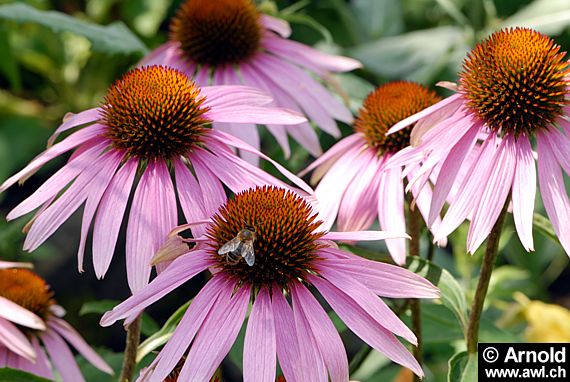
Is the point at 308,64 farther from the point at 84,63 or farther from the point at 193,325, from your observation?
the point at 84,63

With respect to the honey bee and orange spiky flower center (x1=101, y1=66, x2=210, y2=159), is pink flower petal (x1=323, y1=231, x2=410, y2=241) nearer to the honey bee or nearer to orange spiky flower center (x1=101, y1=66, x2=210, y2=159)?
the honey bee

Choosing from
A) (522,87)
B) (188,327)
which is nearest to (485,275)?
(522,87)

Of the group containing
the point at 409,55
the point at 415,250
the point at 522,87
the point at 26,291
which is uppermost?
the point at 409,55

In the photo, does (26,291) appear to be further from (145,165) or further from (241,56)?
(241,56)

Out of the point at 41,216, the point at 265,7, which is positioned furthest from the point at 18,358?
the point at 265,7

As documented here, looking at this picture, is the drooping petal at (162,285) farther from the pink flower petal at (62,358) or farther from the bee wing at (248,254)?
the pink flower petal at (62,358)
